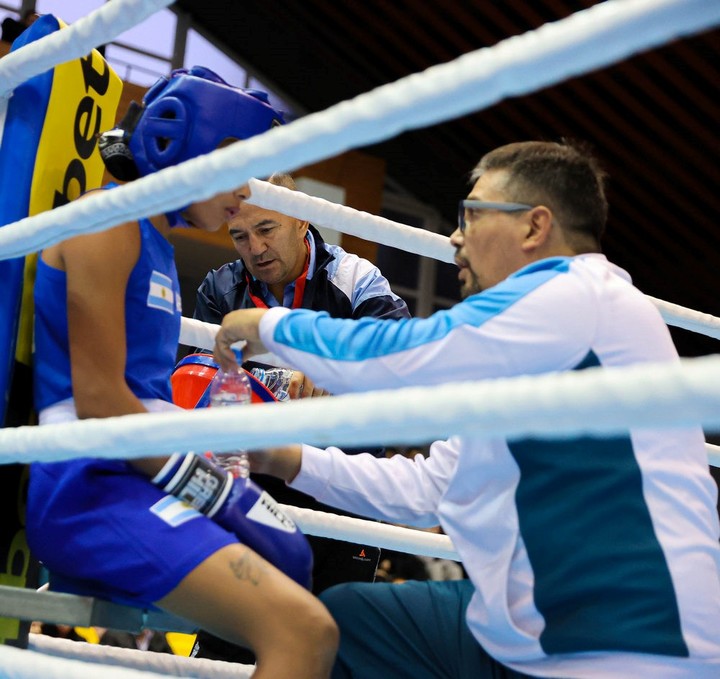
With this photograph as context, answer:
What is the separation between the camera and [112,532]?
1112 mm

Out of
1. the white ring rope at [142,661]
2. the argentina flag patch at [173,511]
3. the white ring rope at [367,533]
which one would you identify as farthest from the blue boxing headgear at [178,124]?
the white ring rope at [142,661]

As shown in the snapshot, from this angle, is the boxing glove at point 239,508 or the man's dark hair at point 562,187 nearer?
the boxing glove at point 239,508

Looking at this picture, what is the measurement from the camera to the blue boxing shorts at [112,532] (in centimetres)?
108

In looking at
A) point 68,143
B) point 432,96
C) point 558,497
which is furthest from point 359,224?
point 432,96

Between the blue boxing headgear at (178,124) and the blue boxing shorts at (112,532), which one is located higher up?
the blue boxing headgear at (178,124)

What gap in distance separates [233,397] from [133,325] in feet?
0.80

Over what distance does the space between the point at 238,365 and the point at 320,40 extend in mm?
7826

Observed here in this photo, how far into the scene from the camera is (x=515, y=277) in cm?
115

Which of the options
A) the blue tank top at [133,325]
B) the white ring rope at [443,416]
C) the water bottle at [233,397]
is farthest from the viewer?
the water bottle at [233,397]

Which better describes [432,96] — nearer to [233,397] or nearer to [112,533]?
[112,533]

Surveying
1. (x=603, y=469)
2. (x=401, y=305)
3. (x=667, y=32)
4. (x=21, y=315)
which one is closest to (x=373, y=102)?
(x=667, y=32)

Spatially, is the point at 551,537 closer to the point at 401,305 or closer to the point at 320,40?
the point at 401,305

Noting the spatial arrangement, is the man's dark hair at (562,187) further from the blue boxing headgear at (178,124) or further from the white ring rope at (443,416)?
the white ring rope at (443,416)

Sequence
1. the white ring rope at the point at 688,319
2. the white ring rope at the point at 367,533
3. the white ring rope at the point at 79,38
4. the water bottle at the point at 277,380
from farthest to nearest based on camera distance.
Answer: the water bottle at the point at 277,380
the white ring rope at the point at 688,319
the white ring rope at the point at 367,533
the white ring rope at the point at 79,38
